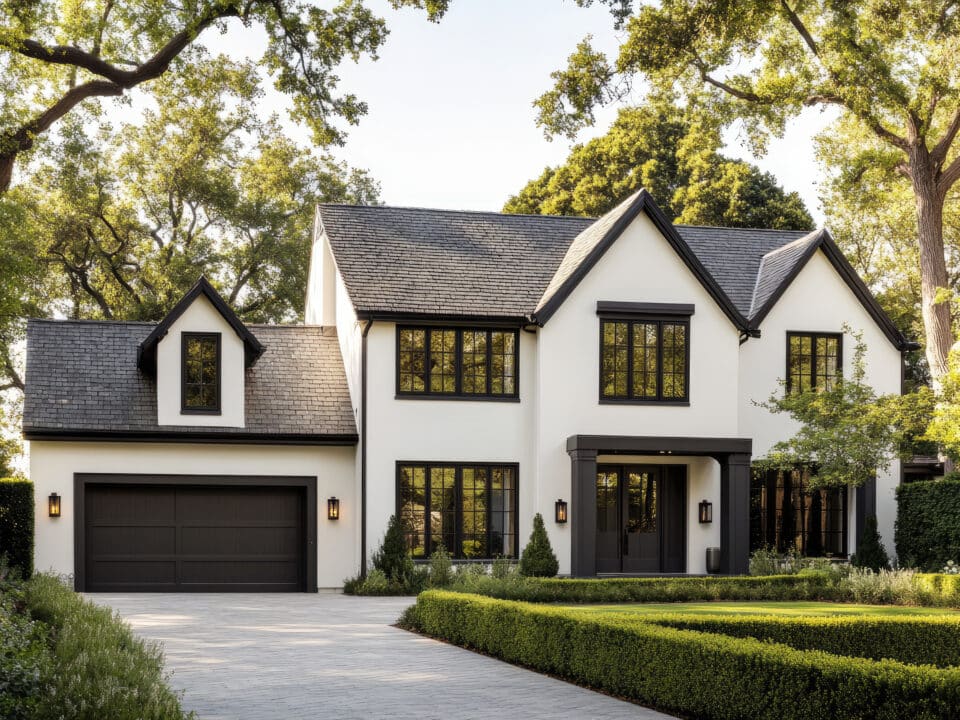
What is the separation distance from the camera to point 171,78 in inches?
859

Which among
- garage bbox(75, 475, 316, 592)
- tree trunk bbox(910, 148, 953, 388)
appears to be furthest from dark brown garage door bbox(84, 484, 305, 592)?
tree trunk bbox(910, 148, 953, 388)

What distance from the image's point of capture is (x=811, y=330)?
26.0 m

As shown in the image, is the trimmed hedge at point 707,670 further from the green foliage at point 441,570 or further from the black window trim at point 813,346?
the black window trim at point 813,346

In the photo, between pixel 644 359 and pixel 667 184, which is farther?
pixel 667 184

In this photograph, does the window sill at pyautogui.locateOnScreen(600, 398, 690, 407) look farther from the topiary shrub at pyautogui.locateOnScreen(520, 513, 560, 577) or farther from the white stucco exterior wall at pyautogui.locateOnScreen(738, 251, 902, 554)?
the topiary shrub at pyautogui.locateOnScreen(520, 513, 560, 577)

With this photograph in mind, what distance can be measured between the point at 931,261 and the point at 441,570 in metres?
15.0

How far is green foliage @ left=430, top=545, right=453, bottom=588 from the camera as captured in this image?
22.1 metres

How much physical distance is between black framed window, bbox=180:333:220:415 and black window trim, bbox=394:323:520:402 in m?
3.74

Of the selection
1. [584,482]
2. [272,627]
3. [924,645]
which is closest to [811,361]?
[584,482]

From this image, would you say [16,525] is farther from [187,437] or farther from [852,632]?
[852,632]

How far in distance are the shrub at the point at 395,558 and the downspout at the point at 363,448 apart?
1.77ft

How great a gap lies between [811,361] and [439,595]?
13739 millimetres

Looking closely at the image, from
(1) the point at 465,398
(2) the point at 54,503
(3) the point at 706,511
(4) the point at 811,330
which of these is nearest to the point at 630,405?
(3) the point at 706,511

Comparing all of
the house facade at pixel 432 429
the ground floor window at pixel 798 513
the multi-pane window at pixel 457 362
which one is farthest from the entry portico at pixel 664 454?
the multi-pane window at pixel 457 362
